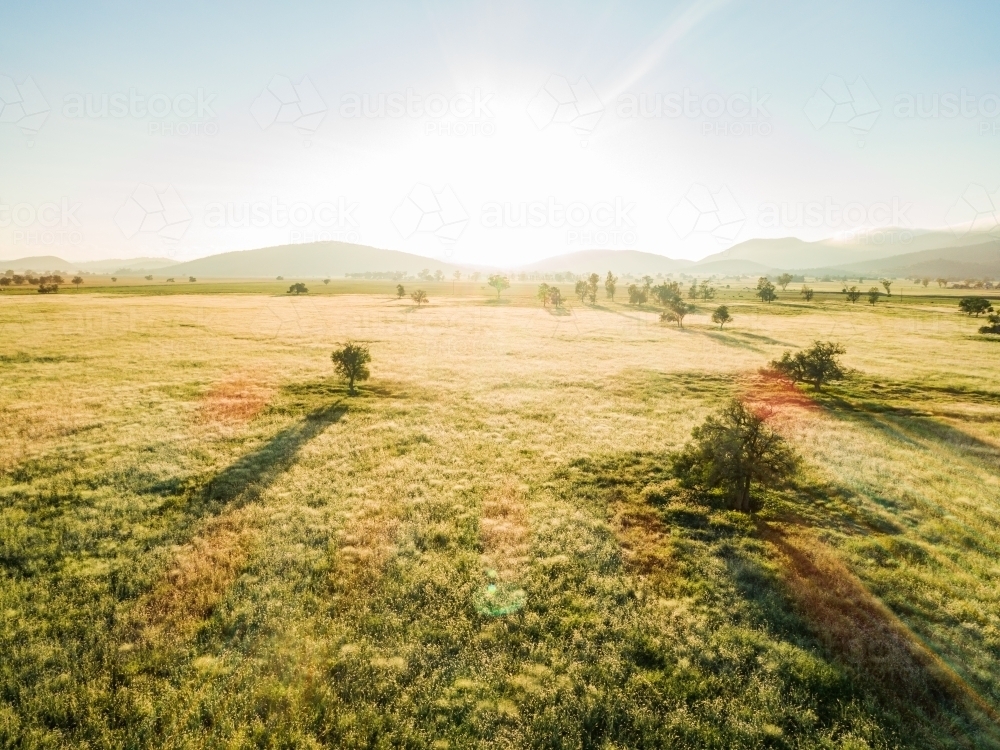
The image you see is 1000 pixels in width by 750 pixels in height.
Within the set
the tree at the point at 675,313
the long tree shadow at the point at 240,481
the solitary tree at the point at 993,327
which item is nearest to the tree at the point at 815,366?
the long tree shadow at the point at 240,481

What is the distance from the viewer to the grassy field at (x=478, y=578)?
28.3 ft

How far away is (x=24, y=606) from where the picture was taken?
1109 cm

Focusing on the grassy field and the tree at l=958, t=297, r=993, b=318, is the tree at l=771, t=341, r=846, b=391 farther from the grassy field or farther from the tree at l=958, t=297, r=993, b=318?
the tree at l=958, t=297, r=993, b=318

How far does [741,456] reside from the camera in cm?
1688

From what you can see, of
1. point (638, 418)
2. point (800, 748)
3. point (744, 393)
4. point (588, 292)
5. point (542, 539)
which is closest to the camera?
point (800, 748)

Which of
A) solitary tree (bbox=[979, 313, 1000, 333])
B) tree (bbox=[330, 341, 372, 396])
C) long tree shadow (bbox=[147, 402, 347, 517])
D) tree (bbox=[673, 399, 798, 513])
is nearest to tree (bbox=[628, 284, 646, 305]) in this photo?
solitary tree (bbox=[979, 313, 1000, 333])

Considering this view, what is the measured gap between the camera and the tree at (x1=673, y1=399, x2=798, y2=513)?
664 inches

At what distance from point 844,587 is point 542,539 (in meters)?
8.56

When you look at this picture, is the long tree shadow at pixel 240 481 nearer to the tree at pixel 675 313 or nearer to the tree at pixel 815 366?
the tree at pixel 815 366

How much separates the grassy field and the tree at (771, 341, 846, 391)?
3.91 m

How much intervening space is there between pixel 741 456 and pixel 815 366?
22184mm

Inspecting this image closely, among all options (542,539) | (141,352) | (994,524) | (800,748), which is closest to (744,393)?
(994,524)

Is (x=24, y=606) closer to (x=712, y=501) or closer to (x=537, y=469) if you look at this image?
(x=537, y=469)

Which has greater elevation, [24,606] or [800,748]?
[24,606]
